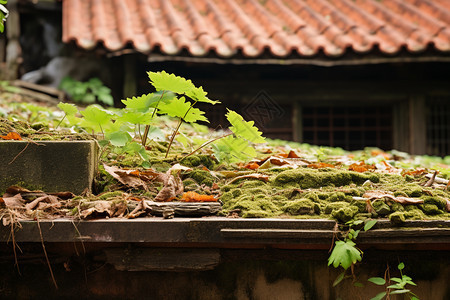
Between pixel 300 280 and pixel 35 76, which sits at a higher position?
pixel 35 76

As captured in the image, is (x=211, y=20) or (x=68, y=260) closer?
(x=68, y=260)

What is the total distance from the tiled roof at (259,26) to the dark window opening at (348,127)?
3.99 feet

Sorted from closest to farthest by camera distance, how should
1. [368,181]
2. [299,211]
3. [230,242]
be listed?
[230,242] < [299,211] < [368,181]

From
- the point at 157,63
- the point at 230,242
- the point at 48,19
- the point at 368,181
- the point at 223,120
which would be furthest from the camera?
the point at 48,19

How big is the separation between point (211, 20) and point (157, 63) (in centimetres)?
103

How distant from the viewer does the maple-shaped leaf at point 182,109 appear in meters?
2.02

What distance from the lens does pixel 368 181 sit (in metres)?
1.93

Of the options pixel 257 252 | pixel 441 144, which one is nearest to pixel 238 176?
pixel 257 252

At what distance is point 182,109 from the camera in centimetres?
205

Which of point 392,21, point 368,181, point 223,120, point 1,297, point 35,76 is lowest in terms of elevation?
point 1,297

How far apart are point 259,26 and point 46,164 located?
184 inches

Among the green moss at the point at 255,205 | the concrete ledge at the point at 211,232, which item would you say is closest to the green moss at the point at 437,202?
the concrete ledge at the point at 211,232

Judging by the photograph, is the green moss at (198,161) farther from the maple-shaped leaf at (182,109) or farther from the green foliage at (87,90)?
the green foliage at (87,90)

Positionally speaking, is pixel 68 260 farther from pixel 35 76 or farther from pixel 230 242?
pixel 35 76
